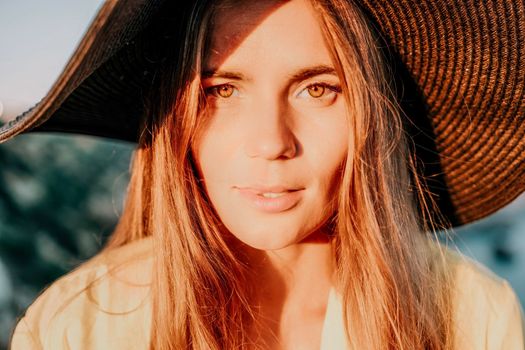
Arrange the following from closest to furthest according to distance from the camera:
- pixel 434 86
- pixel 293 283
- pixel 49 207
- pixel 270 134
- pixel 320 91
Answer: pixel 270 134
pixel 320 91
pixel 434 86
pixel 293 283
pixel 49 207

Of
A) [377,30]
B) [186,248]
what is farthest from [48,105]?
[377,30]

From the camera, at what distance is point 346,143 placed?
156cm

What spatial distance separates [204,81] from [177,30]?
176 mm

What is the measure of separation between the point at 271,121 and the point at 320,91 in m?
0.17

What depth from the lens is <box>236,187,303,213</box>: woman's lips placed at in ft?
4.91

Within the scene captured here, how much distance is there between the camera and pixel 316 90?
1520 millimetres

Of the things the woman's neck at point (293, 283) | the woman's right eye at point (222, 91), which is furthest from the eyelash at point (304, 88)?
the woman's neck at point (293, 283)

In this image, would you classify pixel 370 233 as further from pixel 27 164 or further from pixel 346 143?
pixel 27 164

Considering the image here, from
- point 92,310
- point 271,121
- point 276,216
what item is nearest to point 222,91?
point 271,121

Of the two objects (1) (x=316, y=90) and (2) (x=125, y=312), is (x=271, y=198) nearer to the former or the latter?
(1) (x=316, y=90)

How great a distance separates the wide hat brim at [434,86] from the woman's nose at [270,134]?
1.04 feet

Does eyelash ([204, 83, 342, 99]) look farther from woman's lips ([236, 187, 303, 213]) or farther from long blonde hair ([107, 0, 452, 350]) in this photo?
woman's lips ([236, 187, 303, 213])

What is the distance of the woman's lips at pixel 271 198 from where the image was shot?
150cm

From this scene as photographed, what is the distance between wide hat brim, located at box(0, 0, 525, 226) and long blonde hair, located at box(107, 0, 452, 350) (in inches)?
3.2
